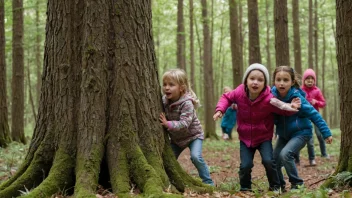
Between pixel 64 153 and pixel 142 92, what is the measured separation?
3.55ft

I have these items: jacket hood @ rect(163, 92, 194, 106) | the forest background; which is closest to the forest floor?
jacket hood @ rect(163, 92, 194, 106)

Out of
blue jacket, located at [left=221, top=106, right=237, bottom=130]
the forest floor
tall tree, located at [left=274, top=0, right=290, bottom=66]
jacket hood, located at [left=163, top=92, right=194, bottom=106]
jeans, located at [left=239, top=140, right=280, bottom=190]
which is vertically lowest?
the forest floor

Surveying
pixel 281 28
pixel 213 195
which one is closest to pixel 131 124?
pixel 213 195

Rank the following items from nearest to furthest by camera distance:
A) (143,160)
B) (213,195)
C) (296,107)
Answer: (143,160), (213,195), (296,107)

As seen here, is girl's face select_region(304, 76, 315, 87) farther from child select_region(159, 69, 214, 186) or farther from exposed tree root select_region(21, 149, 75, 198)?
exposed tree root select_region(21, 149, 75, 198)

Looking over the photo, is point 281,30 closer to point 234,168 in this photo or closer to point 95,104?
point 234,168

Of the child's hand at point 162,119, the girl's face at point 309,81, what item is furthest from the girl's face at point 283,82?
the girl's face at point 309,81

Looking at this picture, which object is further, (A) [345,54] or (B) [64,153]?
(A) [345,54]

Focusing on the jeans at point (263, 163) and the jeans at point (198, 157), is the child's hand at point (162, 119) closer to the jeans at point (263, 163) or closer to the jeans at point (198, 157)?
the jeans at point (198, 157)

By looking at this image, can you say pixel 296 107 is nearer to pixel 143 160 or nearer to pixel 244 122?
pixel 244 122

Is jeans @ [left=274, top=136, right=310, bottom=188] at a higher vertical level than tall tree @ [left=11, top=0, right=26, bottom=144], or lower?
lower

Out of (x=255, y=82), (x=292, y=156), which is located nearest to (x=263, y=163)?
(x=292, y=156)

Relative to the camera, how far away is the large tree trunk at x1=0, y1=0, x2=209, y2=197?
4098 millimetres

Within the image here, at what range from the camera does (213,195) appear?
4395 millimetres
